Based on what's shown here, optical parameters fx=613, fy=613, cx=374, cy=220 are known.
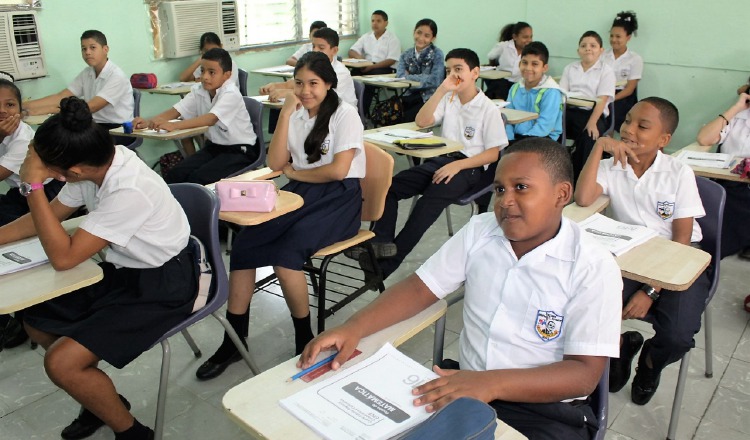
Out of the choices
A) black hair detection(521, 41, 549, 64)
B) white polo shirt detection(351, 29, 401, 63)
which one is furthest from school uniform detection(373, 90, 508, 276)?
white polo shirt detection(351, 29, 401, 63)

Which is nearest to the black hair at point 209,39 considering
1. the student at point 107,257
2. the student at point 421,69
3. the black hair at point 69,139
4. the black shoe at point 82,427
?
the student at point 421,69

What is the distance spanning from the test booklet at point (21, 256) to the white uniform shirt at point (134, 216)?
0.17 metres

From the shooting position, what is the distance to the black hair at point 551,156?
1.30m

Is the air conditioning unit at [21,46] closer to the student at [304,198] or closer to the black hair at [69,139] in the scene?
the student at [304,198]

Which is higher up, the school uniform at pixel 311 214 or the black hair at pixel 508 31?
the black hair at pixel 508 31

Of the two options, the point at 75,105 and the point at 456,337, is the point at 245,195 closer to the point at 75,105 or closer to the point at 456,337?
the point at 75,105

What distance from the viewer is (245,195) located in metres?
2.07

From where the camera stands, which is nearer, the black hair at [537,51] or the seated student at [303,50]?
the black hair at [537,51]

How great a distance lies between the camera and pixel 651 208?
2086mm

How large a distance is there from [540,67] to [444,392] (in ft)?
10.5

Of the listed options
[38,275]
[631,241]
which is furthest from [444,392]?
[38,275]

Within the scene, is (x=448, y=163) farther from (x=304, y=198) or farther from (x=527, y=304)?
(x=527, y=304)

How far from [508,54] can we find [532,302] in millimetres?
5040

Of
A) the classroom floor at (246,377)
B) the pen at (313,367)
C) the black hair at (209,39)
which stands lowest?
the classroom floor at (246,377)
